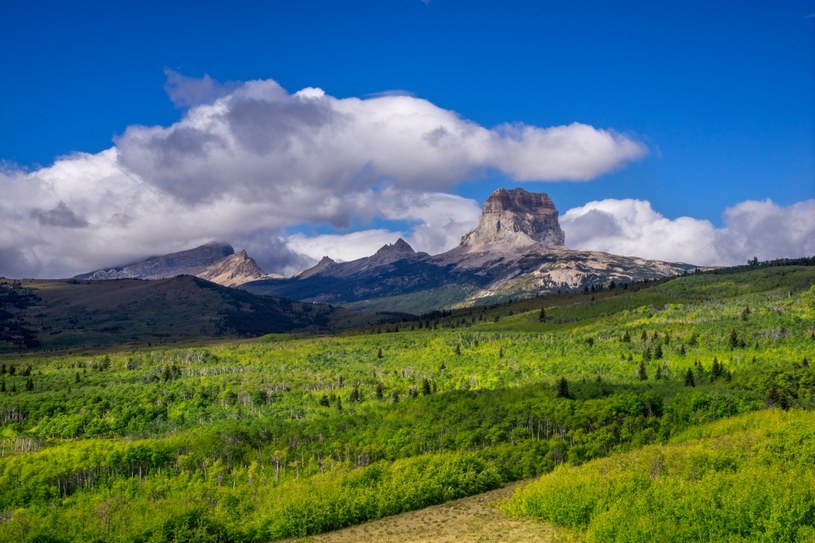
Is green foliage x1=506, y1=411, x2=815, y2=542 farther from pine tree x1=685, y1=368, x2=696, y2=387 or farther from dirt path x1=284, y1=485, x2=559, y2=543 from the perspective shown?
pine tree x1=685, y1=368, x2=696, y2=387

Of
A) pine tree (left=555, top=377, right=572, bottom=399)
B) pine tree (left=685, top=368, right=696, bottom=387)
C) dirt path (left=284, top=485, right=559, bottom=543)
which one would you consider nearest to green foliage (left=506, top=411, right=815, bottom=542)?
dirt path (left=284, top=485, right=559, bottom=543)

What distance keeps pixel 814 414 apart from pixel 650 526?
8087 cm

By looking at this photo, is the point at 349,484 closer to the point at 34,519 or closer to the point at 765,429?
the point at 34,519

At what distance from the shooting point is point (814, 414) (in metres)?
133

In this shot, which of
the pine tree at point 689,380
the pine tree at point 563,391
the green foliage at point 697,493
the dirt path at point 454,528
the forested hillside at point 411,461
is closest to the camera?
the green foliage at point 697,493

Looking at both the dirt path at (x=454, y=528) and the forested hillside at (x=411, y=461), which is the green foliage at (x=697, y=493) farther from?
the dirt path at (x=454, y=528)

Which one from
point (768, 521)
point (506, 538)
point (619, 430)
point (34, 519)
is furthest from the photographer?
point (619, 430)

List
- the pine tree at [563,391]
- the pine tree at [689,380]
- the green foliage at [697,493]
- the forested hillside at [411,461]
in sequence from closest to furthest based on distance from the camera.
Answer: the green foliage at [697,493] → the forested hillside at [411,461] → the pine tree at [563,391] → the pine tree at [689,380]

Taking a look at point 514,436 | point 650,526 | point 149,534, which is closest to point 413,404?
point 514,436

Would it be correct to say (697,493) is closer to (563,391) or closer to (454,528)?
(454,528)

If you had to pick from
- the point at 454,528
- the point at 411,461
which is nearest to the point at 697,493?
the point at 454,528

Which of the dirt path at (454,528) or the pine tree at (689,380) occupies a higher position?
the pine tree at (689,380)

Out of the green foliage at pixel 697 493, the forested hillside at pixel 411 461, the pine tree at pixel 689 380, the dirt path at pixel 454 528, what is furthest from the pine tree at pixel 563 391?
the dirt path at pixel 454 528

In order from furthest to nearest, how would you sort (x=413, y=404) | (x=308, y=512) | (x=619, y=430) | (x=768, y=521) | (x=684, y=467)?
(x=413, y=404)
(x=619, y=430)
(x=308, y=512)
(x=684, y=467)
(x=768, y=521)
